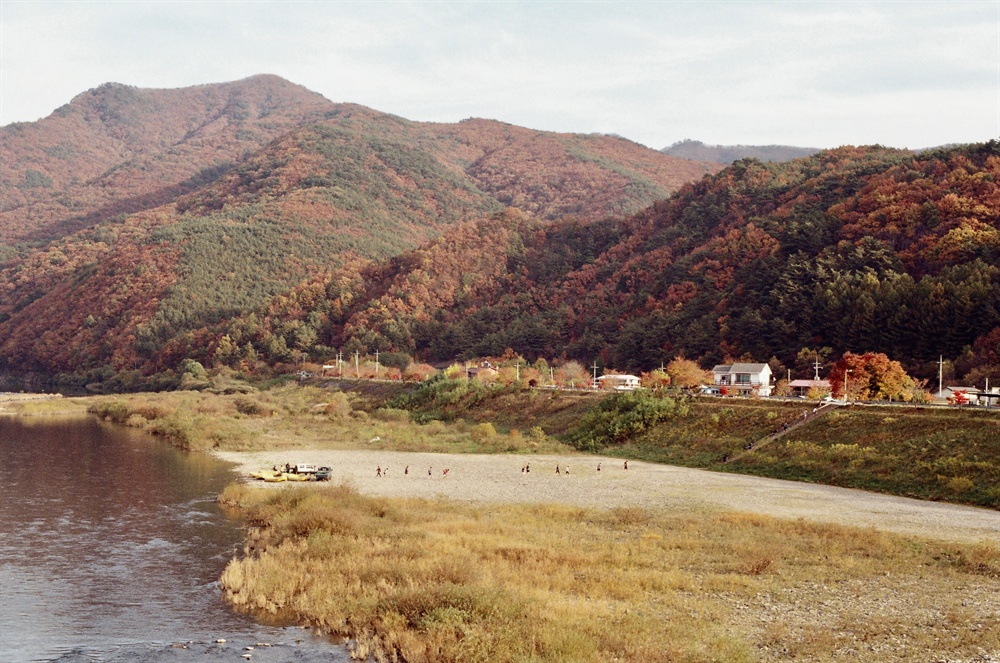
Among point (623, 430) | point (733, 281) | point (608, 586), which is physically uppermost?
point (733, 281)

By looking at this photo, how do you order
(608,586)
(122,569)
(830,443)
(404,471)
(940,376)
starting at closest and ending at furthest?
(608,586) → (122,569) → (830,443) → (404,471) → (940,376)

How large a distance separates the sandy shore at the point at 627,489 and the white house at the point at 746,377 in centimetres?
3429

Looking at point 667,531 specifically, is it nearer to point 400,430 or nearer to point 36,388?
point 400,430

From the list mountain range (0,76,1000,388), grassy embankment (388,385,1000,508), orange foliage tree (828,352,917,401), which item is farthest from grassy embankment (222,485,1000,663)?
mountain range (0,76,1000,388)

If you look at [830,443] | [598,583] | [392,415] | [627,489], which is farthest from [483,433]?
[598,583]

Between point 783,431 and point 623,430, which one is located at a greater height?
point 783,431

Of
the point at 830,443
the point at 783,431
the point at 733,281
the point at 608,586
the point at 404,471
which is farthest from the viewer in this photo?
the point at 733,281

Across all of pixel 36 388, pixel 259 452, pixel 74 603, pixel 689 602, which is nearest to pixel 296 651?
pixel 74 603

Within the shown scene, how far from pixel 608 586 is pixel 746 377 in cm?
7198

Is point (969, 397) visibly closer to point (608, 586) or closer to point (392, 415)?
point (392, 415)

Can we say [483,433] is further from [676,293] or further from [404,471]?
[676,293]

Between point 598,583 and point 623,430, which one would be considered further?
point 623,430

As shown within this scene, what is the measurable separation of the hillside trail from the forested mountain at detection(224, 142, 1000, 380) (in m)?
26.0

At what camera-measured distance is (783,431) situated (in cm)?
5984
